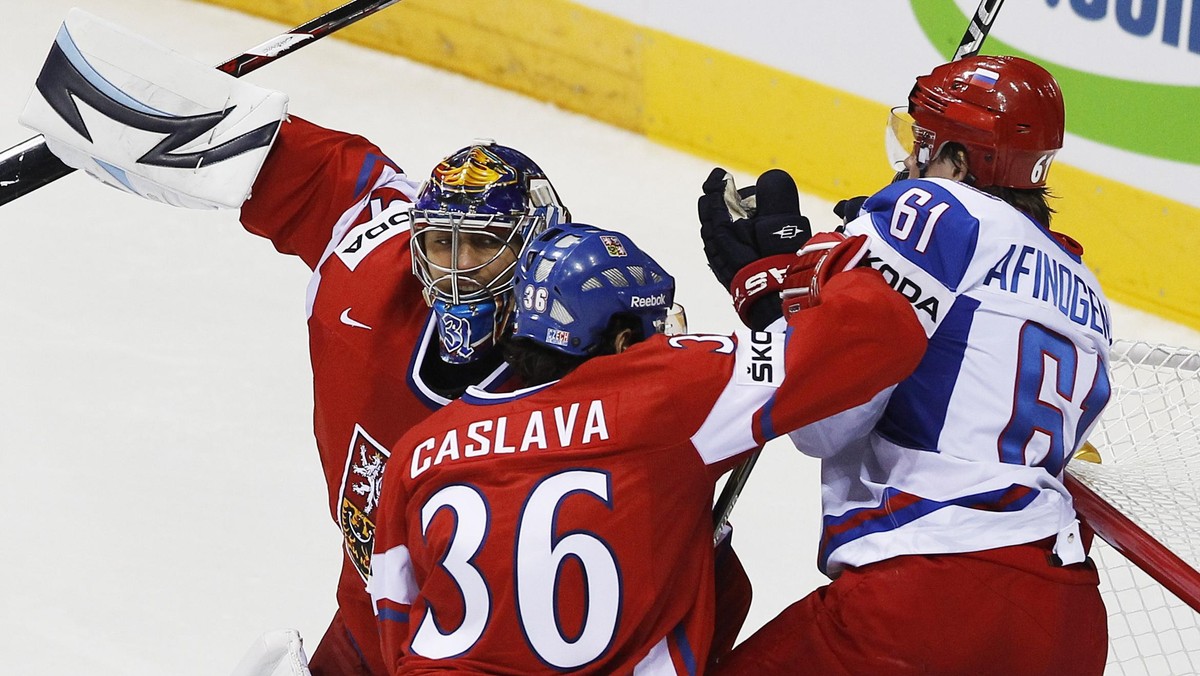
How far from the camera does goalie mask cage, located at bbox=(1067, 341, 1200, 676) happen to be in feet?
6.97

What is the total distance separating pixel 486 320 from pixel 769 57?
2698mm

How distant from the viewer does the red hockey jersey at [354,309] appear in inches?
88.0

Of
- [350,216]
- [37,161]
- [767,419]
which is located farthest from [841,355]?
[37,161]

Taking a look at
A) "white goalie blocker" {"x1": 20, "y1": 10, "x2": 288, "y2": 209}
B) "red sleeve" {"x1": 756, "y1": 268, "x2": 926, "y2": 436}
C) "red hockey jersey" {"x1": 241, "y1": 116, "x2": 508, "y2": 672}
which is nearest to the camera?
"red sleeve" {"x1": 756, "y1": 268, "x2": 926, "y2": 436}

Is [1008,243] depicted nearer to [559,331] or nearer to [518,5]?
[559,331]

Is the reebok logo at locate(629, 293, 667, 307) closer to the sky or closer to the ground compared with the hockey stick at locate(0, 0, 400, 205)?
closer to the ground

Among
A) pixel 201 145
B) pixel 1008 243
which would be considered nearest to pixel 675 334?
pixel 1008 243

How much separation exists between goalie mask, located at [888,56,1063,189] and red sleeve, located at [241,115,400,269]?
825mm

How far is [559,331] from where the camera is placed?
1.95 m

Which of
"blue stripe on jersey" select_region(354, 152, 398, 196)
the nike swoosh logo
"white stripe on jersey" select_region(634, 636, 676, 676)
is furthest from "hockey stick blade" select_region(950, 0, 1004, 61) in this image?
"white stripe on jersey" select_region(634, 636, 676, 676)

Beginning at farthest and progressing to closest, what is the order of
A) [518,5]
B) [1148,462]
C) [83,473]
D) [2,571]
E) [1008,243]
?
[518,5]
[83,473]
[2,571]
[1148,462]
[1008,243]

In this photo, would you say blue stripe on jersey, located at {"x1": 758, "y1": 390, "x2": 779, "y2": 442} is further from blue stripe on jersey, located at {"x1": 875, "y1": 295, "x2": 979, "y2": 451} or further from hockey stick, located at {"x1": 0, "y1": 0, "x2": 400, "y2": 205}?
hockey stick, located at {"x1": 0, "y1": 0, "x2": 400, "y2": 205}

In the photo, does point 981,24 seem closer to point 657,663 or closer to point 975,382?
point 975,382

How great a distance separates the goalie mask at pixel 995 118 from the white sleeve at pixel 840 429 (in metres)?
0.37
